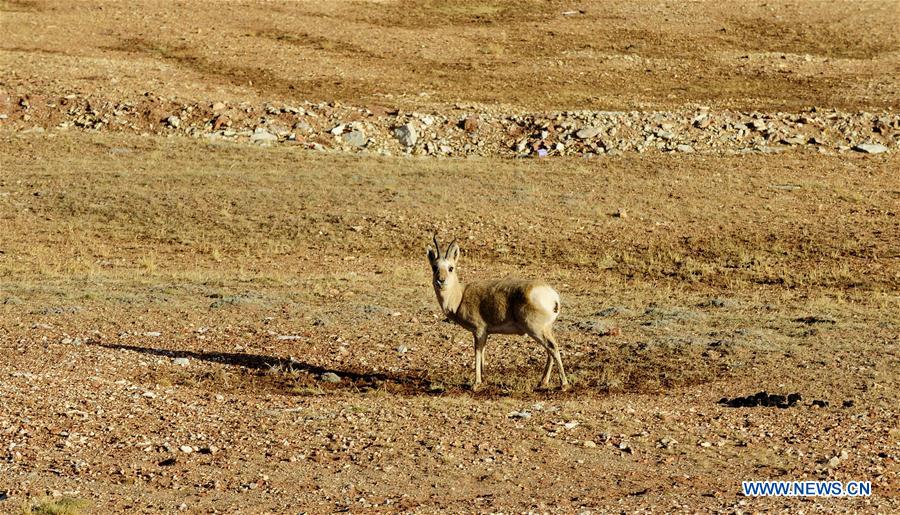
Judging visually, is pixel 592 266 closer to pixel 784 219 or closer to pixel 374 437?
pixel 784 219

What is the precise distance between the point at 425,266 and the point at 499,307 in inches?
416

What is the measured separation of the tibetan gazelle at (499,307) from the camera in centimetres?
1466

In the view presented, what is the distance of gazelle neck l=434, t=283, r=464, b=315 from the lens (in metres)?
15.2

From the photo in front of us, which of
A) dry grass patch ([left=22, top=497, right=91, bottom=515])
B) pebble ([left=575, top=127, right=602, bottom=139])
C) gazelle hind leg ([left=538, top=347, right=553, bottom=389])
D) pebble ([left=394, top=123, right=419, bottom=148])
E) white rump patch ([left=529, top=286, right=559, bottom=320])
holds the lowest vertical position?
pebble ([left=394, top=123, right=419, bottom=148])

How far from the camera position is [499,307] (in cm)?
1501

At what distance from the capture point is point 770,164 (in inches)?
1356

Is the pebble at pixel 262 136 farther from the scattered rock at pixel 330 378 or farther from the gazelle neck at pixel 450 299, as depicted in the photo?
the gazelle neck at pixel 450 299

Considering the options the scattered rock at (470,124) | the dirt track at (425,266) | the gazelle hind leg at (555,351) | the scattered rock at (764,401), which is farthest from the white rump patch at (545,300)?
the scattered rock at (470,124)

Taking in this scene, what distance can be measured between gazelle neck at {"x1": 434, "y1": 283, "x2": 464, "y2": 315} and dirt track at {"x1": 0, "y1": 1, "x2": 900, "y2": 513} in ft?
3.50

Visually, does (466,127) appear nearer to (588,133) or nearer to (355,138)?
(355,138)

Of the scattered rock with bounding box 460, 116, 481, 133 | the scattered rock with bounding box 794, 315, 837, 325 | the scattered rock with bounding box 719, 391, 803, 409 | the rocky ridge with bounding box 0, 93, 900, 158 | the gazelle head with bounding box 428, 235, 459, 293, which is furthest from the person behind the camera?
the scattered rock with bounding box 460, 116, 481, 133

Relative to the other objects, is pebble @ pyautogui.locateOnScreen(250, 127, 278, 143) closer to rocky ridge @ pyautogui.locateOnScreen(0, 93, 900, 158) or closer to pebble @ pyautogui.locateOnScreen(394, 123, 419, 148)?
rocky ridge @ pyautogui.locateOnScreen(0, 93, 900, 158)

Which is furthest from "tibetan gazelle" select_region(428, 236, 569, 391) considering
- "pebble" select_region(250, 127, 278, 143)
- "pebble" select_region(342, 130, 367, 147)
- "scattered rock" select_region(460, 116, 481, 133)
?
"scattered rock" select_region(460, 116, 481, 133)

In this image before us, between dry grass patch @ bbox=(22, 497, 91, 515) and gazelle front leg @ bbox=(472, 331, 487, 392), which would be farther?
gazelle front leg @ bbox=(472, 331, 487, 392)
